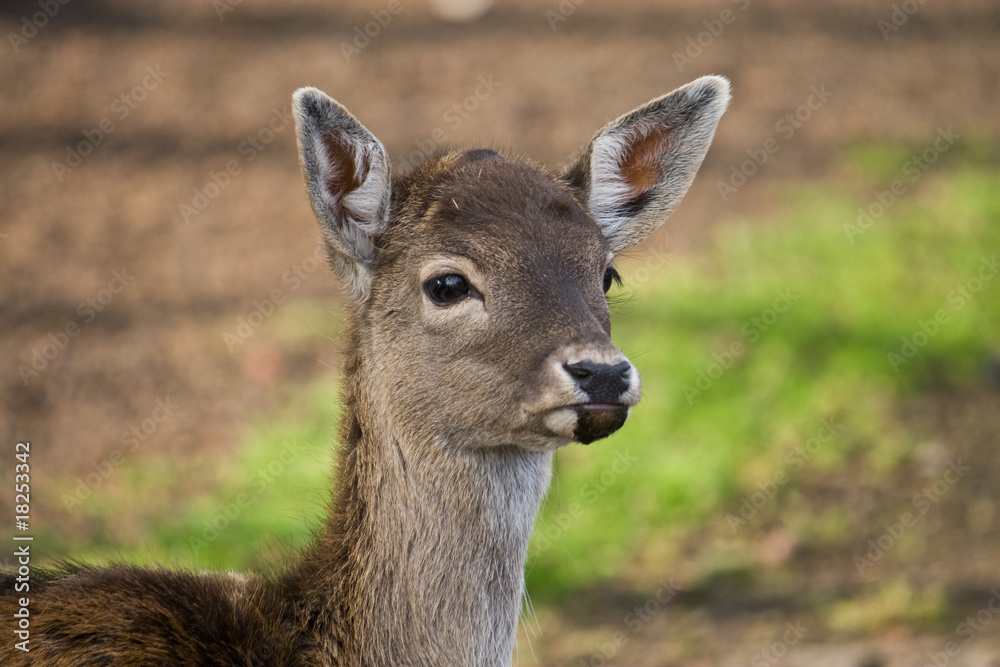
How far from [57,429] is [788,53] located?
7394mm

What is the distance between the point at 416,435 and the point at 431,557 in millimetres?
407

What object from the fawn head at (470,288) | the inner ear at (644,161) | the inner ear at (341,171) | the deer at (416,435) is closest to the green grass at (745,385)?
the deer at (416,435)

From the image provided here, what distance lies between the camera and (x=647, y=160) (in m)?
4.43

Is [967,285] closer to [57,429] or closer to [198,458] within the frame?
[198,458]

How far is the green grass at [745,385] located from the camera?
21.4ft

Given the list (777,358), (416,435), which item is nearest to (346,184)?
(416,435)

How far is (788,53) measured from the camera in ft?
35.1

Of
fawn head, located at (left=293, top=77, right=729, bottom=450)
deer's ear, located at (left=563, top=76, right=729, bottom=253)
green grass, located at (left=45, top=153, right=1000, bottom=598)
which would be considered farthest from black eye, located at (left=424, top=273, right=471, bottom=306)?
green grass, located at (left=45, top=153, right=1000, bottom=598)

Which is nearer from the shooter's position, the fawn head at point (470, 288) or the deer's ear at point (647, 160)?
the fawn head at point (470, 288)

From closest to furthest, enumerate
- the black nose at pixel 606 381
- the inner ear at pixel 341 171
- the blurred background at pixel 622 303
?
the black nose at pixel 606 381 → the inner ear at pixel 341 171 → the blurred background at pixel 622 303

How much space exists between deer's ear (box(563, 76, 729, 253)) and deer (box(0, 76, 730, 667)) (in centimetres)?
41

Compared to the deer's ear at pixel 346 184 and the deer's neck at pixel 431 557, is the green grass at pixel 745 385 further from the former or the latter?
the deer's ear at pixel 346 184

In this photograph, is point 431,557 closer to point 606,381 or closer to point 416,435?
point 416,435

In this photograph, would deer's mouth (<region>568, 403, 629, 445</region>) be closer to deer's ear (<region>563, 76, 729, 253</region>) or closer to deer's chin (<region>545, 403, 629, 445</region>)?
deer's chin (<region>545, 403, 629, 445</region>)
